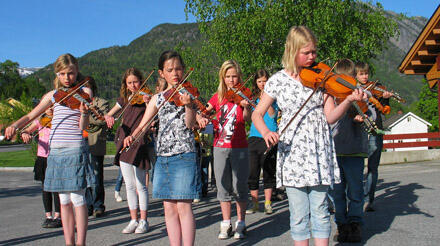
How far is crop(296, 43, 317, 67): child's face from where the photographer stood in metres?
3.32

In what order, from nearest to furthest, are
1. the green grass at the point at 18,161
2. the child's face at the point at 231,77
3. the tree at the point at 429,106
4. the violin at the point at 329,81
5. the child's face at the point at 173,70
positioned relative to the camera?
the violin at the point at 329,81
the child's face at the point at 173,70
the child's face at the point at 231,77
the green grass at the point at 18,161
the tree at the point at 429,106

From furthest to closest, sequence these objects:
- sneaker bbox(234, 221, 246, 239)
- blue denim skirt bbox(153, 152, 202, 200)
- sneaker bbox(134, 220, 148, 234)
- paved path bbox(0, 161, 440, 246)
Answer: sneaker bbox(134, 220, 148, 234), sneaker bbox(234, 221, 246, 239), paved path bbox(0, 161, 440, 246), blue denim skirt bbox(153, 152, 202, 200)

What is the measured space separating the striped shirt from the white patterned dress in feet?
6.44

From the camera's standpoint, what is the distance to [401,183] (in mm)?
9070

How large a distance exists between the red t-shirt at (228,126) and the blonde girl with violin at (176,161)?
3.76 ft

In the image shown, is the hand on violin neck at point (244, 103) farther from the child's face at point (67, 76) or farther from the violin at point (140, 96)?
the child's face at point (67, 76)

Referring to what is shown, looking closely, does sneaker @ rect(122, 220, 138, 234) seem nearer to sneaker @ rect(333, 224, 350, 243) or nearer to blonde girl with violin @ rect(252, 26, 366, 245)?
sneaker @ rect(333, 224, 350, 243)

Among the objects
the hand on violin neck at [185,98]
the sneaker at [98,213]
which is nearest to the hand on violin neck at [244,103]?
the hand on violin neck at [185,98]

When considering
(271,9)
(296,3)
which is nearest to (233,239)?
(271,9)

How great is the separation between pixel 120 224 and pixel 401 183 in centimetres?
610

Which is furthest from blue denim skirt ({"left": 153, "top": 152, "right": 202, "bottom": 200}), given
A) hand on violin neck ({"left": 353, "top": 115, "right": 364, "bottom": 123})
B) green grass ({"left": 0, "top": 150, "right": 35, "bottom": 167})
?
green grass ({"left": 0, "top": 150, "right": 35, "bottom": 167})

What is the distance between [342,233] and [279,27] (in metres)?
22.7

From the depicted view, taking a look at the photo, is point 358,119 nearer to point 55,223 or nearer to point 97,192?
point 97,192

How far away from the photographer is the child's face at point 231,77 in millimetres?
5184
